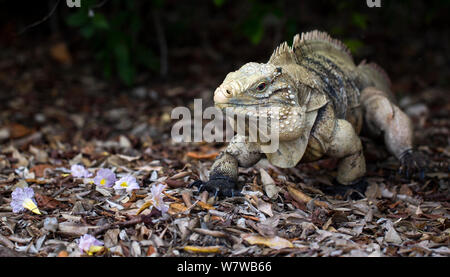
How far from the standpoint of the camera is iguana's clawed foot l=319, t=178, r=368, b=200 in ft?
18.9

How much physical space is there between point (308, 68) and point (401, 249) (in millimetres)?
2243

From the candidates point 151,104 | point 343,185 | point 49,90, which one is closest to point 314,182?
point 343,185

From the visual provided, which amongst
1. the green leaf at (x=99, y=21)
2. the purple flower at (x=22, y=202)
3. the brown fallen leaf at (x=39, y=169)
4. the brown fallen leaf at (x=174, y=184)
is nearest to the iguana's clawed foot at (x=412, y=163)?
the brown fallen leaf at (x=174, y=184)

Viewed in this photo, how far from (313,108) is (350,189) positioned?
125 centimetres

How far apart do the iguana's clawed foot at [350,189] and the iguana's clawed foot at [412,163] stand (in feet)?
1.71

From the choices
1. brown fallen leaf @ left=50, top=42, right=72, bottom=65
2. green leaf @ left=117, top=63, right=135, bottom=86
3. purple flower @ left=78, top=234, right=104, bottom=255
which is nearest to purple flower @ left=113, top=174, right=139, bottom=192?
purple flower @ left=78, top=234, right=104, bottom=255

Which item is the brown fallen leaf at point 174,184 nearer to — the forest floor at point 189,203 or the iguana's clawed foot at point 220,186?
the forest floor at point 189,203

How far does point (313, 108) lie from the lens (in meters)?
5.19

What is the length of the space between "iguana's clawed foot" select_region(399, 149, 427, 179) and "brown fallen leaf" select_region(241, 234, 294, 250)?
2329 mm

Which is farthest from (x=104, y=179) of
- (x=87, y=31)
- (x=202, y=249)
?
(x=87, y=31)
